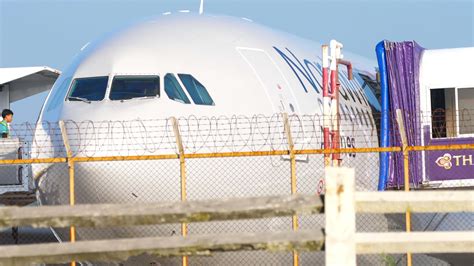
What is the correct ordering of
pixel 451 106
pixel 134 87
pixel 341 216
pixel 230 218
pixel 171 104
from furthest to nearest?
1. pixel 451 106
2. pixel 134 87
3. pixel 171 104
4. pixel 230 218
5. pixel 341 216

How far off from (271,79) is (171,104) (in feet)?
5.62

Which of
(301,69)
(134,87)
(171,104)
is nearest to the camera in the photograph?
(171,104)

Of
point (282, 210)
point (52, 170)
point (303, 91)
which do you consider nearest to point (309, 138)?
point (303, 91)

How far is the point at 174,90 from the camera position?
1285 cm

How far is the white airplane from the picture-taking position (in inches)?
483

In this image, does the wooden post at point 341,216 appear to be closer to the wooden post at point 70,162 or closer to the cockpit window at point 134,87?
the wooden post at point 70,162

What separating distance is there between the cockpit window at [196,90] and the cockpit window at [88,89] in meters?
0.92

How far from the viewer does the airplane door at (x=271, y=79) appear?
533 inches

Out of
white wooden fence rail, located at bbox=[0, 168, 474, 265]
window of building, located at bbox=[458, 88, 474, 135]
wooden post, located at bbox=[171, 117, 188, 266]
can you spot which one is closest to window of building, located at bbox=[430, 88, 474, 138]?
window of building, located at bbox=[458, 88, 474, 135]

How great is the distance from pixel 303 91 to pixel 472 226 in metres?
3.72

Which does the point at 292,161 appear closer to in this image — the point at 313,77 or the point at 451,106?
the point at 313,77

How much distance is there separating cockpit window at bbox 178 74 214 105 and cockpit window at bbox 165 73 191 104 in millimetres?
88

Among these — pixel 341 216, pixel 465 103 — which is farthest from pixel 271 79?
pixel 341 216

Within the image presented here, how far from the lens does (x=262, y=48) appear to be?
14.5 meters
